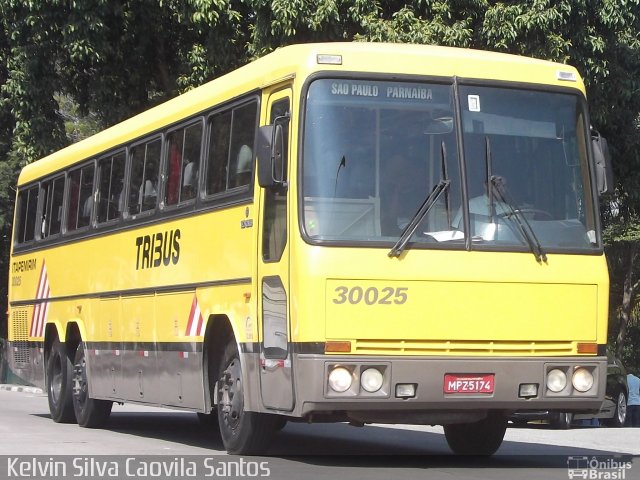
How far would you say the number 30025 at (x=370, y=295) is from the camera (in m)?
10.6

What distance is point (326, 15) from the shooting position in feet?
66.5

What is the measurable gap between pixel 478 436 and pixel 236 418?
2356mm

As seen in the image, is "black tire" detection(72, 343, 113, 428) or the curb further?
the curb

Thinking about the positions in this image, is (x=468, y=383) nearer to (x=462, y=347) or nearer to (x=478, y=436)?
(x=462, y=347)

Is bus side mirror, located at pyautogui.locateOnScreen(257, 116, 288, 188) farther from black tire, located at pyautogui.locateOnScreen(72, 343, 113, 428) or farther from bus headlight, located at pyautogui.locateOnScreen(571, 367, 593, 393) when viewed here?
black tire, located at pyautogui.locateOnScreen(72, 343, 113, 428)

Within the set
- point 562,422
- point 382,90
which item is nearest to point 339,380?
point 382,90

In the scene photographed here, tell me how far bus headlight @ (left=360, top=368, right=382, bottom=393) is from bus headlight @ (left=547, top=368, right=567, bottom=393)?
4.73 ft

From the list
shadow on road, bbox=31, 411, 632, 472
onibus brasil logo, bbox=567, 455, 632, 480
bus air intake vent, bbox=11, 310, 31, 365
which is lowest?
onibus brasil logo, bbox=567, 455, 632, 480

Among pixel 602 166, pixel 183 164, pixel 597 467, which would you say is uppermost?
pixel 183 164

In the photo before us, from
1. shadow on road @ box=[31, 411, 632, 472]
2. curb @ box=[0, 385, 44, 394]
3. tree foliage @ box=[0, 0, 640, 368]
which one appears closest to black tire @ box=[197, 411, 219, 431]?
shadow on road @ box=[31, 411, 632, 472]

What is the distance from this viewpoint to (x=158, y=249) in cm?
1388

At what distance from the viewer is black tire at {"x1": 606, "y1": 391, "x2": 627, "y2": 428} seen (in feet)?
75.5

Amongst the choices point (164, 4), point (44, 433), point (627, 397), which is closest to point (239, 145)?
point (44, 433)

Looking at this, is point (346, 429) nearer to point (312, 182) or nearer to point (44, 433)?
point (44, 433)
